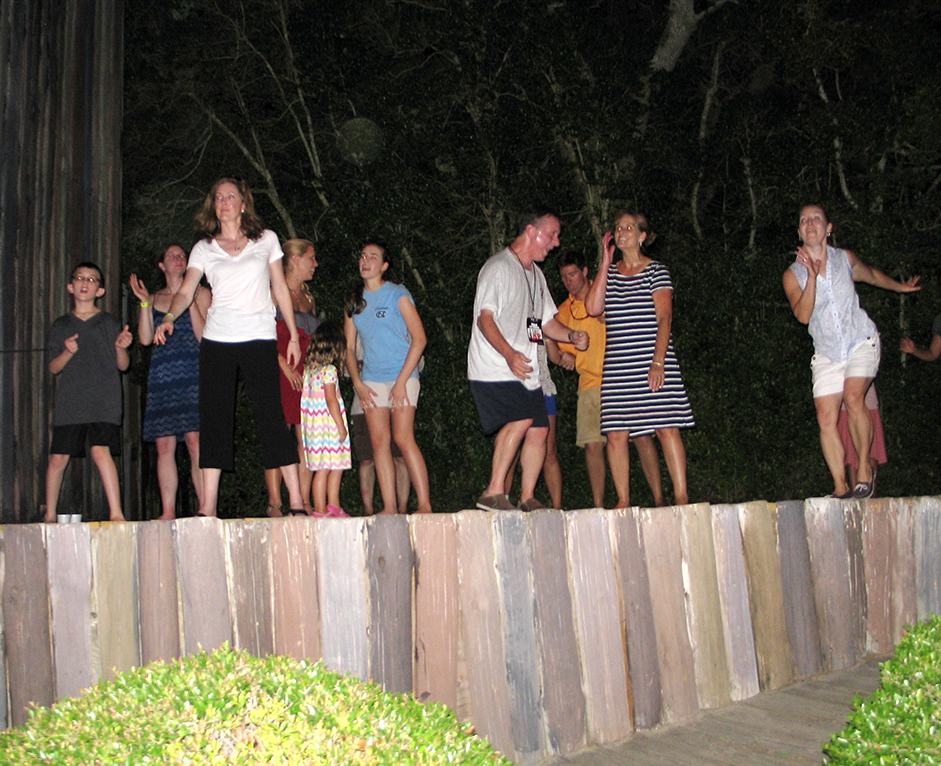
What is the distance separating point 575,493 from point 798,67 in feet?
16.7

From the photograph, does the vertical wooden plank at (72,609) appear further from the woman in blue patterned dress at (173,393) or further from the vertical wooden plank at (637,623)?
the woman in blue patterned dress at (173,393)

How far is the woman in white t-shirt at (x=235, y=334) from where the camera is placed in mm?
4781

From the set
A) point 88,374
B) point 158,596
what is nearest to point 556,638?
point 158,596

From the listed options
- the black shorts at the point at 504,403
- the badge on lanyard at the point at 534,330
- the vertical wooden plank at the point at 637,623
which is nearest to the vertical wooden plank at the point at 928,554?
the vertical wooden plank at the point at 637,623

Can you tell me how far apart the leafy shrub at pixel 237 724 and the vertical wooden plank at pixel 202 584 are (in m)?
1.21

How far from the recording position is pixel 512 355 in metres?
4.97

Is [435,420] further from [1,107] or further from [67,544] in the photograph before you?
[67,544]

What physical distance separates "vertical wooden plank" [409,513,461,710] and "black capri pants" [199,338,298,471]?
171cm

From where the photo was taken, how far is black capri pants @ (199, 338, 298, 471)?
15.5 ft

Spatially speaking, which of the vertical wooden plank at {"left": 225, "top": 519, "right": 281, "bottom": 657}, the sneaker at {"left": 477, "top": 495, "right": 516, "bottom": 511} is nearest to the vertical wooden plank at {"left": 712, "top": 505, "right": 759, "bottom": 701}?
the sneaker at {"left": 477, "top": 495, "right": 516, "bottom": 511}

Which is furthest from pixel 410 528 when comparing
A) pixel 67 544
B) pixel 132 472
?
pixel 132 472

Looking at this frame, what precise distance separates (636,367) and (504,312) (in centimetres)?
87

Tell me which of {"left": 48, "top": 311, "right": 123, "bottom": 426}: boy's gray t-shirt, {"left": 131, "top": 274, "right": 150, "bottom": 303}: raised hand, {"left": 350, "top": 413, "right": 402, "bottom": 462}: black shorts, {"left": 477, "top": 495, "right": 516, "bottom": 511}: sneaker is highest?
{"left": 131, "top": 274, "right": 150, "bottom": 303}: raised hand

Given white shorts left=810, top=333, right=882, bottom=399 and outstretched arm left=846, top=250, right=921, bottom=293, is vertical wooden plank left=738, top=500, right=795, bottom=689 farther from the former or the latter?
outstretched arm left=846, top=250, right=921, bottom=293
